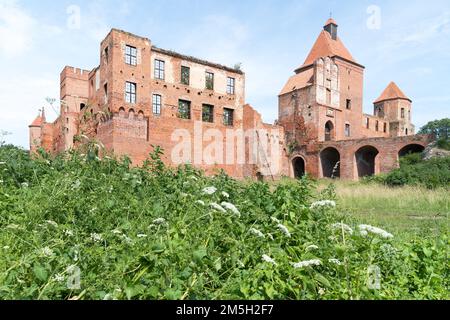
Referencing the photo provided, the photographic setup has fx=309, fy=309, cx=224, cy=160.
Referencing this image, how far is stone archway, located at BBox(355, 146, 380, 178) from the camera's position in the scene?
35.1 meters

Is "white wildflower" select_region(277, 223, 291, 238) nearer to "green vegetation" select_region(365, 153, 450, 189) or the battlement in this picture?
"green vegetation" select_region(365, 153, 450, 189)

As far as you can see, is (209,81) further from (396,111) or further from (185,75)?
(396,111)

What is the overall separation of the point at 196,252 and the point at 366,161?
38.5m

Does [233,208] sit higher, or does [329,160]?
[329,160]

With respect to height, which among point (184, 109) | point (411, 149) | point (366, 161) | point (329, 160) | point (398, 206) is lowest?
point (398, 206)

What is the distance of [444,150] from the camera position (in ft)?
84.6

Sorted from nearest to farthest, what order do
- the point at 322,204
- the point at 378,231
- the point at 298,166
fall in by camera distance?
the point at 378,231, the point at 322,204, the point at 298,166

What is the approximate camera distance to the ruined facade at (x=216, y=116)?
2169cm

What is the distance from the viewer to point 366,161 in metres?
36.9

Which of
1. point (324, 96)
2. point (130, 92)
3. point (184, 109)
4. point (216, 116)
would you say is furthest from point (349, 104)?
point (130, 92)

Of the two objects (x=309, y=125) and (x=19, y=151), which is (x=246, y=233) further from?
(x=309, y=125)

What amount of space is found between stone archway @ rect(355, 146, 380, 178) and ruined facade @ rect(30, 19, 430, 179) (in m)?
0.20
